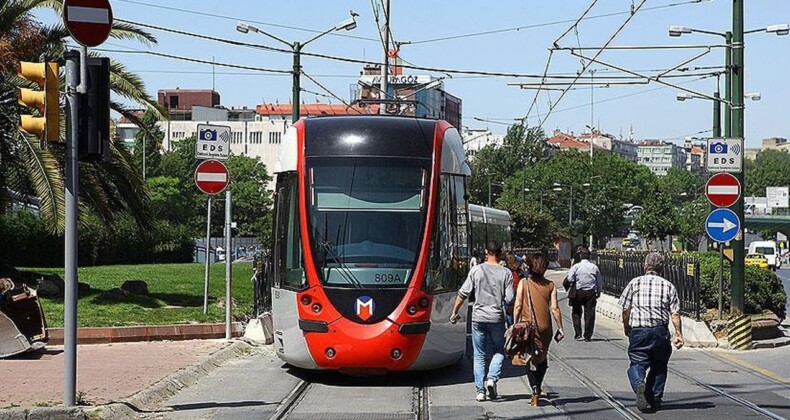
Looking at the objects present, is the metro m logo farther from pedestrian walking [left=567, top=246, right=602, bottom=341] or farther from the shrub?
the shrub

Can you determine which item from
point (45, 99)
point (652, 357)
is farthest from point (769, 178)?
point (45, 99)

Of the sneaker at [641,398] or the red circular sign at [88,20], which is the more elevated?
the red circular sign at [88,20]

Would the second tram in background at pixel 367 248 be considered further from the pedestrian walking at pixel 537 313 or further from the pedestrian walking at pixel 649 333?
the pedestrian walking at pixel 649 333

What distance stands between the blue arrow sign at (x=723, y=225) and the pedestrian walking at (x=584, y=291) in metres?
2.29

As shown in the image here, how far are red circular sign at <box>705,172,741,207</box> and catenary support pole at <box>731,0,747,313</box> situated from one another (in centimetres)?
93

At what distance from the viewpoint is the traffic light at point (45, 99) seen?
11.0m

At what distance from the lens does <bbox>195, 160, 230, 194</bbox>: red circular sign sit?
18.5m

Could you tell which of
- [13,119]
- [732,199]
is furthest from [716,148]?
[13,119]

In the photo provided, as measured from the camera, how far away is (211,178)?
730 inches

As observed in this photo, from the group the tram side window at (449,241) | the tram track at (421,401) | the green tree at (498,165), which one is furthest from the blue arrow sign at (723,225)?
the green tree at (498,165)

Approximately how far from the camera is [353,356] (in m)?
14.0

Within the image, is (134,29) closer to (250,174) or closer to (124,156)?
(124,156)

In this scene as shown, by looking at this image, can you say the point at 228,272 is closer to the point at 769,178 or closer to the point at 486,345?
the point at 486,345

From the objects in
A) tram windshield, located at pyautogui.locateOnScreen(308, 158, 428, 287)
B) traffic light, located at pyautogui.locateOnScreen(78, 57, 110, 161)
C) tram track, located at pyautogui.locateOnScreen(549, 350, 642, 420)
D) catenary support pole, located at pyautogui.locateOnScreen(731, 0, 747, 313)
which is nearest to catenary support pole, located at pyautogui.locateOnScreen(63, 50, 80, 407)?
traffic light, located at pyautogui.locateOnScreen(78, 57, 110, 161)
